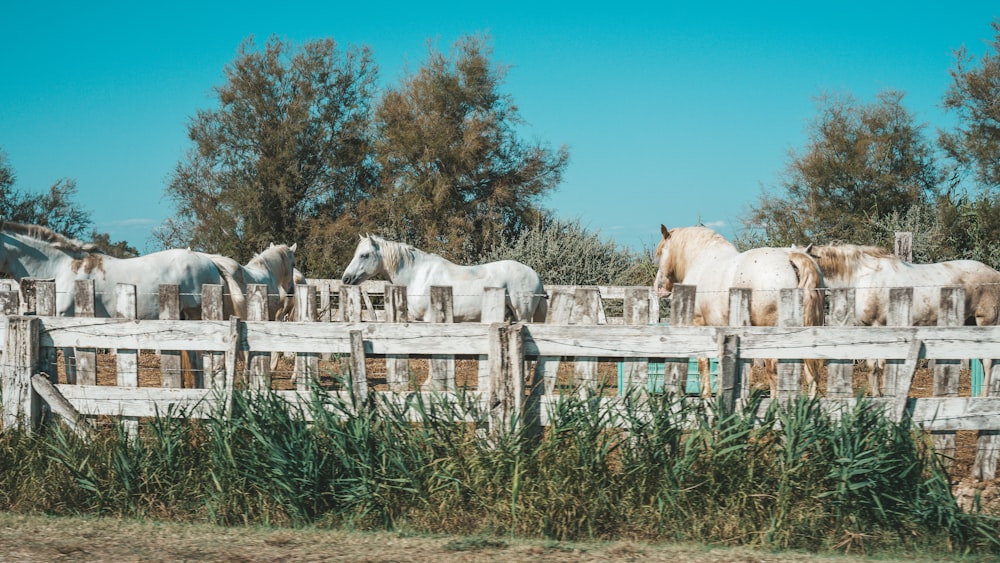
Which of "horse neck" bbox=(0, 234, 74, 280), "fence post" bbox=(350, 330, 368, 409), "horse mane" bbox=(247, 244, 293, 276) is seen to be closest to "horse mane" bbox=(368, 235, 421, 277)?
"horse mane" bbox=(247, 244, 293, 276)

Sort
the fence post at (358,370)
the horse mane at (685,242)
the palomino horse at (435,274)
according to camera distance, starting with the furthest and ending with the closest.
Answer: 1. the palomino horse at (435,274)
2. the horse mane at (685,242)
3. the fence post at (358,370)

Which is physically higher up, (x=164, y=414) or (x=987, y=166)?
(x=987, y=166)

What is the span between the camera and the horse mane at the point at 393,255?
11.1 m

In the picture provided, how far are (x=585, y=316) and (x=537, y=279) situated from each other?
507cm

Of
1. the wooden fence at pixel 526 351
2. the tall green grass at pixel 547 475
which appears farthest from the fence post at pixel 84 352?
the tall green grass at pixel 547 475

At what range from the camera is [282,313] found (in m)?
12.9

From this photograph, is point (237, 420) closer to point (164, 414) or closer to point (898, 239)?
point (164, 414)

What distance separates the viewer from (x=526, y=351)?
18.0 feet

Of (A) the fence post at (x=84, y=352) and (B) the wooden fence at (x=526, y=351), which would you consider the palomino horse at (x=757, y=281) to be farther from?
(A) the fence post at (x=84, y=352)

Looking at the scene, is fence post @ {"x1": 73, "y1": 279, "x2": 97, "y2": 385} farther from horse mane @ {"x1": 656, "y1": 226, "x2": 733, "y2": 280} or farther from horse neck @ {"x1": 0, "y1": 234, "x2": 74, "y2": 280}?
horse mane @ {"x1": 656, "y1": 226, "x2": 733, "y2": 280}

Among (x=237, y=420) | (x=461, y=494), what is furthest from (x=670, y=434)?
(x=237, y=420)

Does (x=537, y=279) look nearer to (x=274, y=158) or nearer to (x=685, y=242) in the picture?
(x=685, y=242)

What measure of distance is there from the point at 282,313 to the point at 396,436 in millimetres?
8025

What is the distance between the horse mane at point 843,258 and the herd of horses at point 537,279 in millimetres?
12
